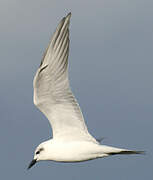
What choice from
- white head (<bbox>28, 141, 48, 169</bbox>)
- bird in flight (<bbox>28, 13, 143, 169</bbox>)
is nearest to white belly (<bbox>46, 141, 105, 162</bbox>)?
bird in flight (<bbox>28, 13, 143, 169</bbox>)

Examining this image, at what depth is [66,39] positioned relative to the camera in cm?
1531

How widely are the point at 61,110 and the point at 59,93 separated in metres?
0.45

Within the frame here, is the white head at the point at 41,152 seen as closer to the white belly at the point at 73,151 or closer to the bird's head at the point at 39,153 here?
the bird's head at the point at 39,153

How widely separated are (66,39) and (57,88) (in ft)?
4.24

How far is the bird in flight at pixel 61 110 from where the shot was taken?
50.4 feet

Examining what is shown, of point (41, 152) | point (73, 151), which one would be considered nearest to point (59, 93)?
point (73, 151)

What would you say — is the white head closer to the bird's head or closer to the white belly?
the bird's head

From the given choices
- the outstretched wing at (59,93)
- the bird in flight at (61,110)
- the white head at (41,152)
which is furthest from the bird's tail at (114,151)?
the white head at (41,152)

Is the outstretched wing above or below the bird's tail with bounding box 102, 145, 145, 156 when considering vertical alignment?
above

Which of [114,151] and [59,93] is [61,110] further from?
[114,151]

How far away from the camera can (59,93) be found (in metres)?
15.9

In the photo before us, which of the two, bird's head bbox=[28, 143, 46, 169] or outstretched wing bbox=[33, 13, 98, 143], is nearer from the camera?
outstretched wing bbox=[33, 13, 98, 143]

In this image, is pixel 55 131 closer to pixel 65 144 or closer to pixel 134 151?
pixel 65 144

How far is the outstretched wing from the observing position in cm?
1539
